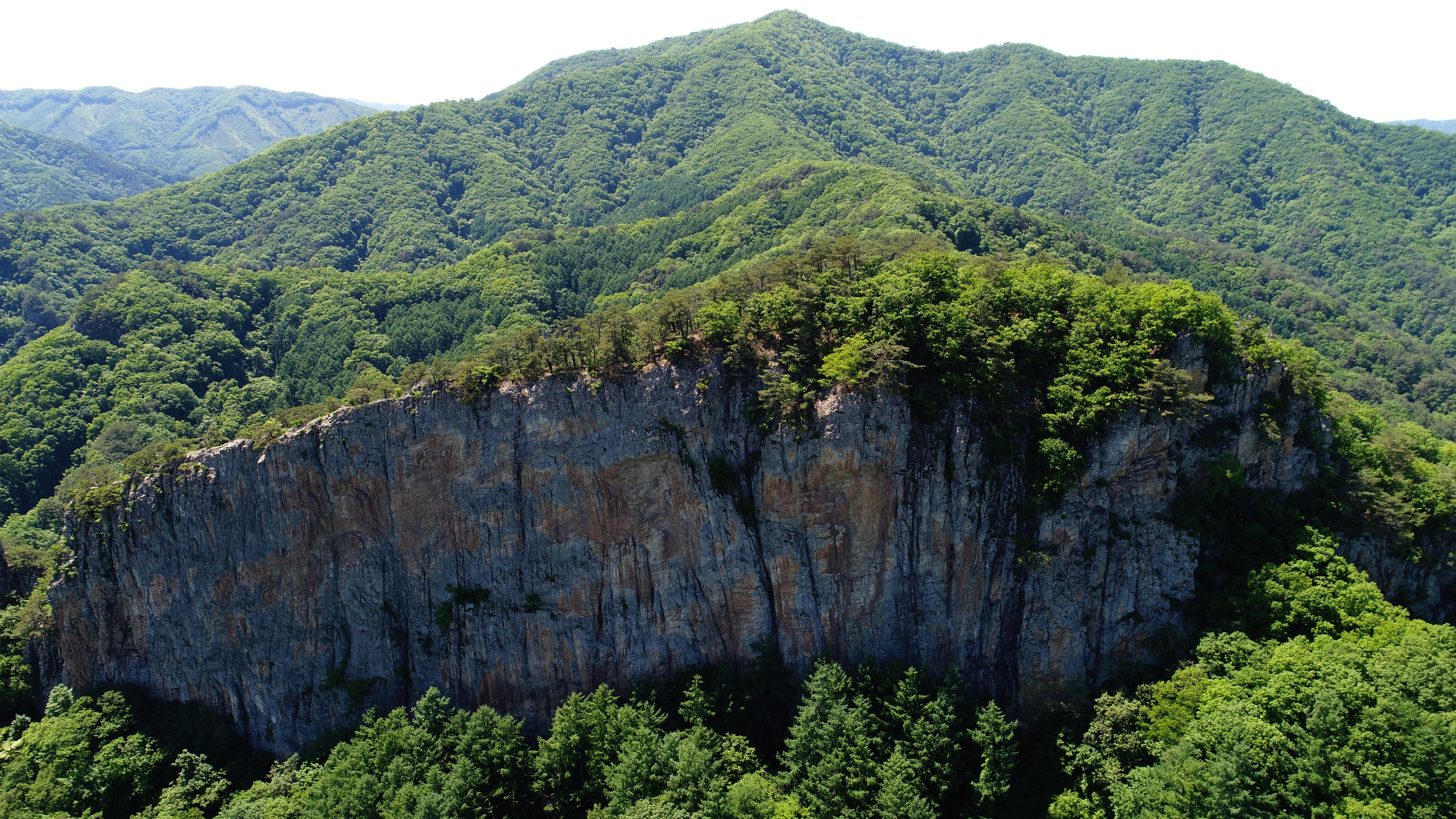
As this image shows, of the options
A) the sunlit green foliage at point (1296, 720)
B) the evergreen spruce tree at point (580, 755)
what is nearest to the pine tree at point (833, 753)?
the evergreen spruce tree at point (580, 755)

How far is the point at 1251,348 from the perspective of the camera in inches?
1480

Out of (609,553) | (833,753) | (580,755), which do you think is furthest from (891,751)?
(609,553)

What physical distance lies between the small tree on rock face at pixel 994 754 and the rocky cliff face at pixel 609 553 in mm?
4130

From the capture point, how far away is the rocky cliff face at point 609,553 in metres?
36.6

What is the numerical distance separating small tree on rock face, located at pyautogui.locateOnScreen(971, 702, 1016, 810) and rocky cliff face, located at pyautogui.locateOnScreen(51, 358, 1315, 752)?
163 inches

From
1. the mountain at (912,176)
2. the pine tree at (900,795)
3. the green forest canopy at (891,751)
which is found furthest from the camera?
the mountain at (912,176)

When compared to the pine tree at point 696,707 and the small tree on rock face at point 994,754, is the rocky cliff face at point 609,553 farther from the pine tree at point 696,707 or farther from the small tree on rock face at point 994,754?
the small tree on rock face at point 994,754

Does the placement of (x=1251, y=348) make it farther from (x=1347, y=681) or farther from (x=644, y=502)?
(x=644, y=502)

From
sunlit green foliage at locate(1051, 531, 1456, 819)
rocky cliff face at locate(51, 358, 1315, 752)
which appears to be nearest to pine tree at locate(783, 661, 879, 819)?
rocky cliff face at locate(51, 358, 1315, 752)

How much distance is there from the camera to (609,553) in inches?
1628

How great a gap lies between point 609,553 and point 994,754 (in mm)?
23665

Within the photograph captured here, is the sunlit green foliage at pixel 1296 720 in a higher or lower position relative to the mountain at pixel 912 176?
lower

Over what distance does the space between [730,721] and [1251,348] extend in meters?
36.3

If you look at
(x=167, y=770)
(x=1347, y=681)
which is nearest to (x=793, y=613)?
(x=1347, y=681)
